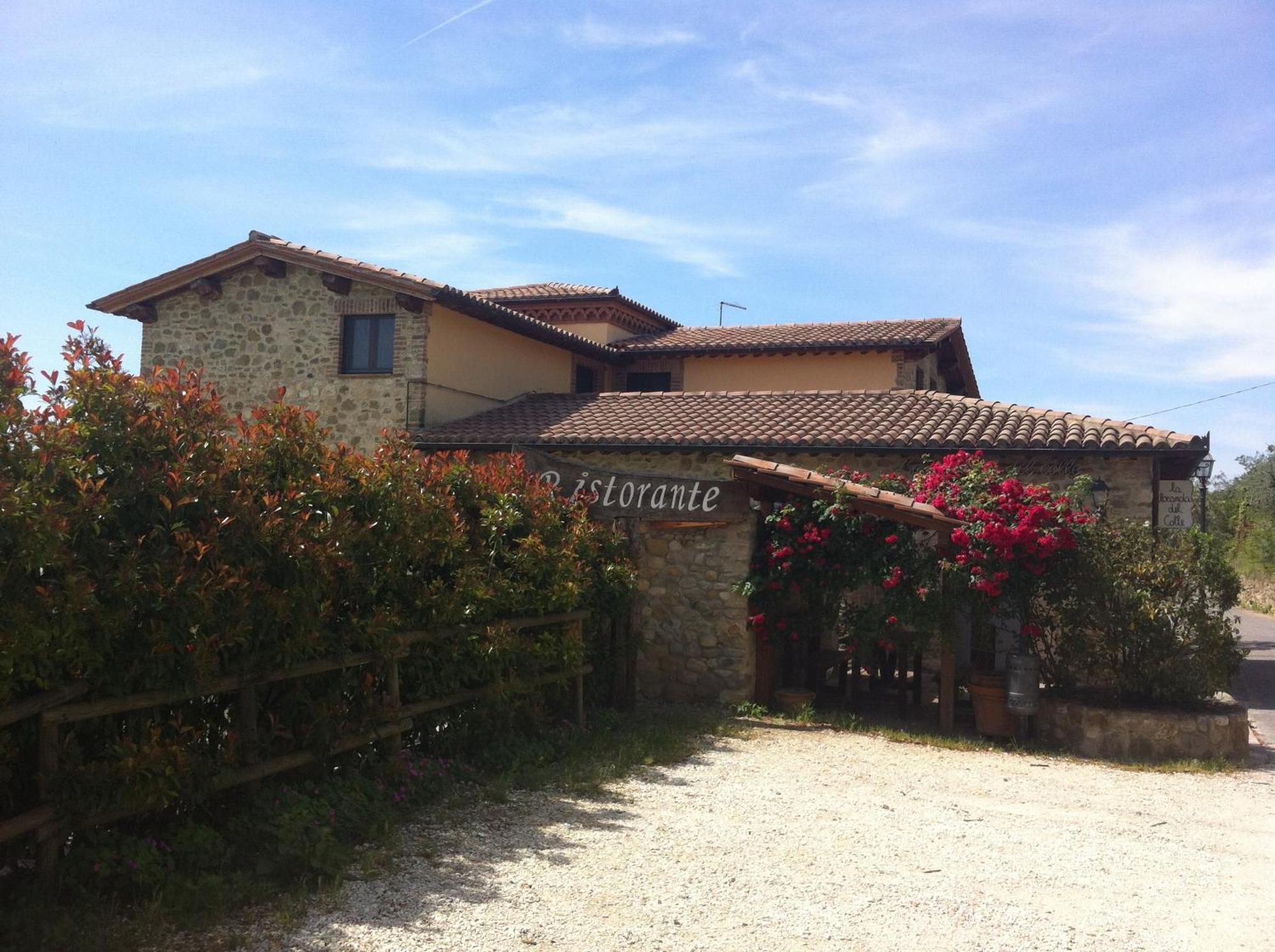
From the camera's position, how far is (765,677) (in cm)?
1095

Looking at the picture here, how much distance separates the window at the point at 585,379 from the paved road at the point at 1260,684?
12.6 m

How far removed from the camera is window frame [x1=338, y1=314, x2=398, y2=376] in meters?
17.0

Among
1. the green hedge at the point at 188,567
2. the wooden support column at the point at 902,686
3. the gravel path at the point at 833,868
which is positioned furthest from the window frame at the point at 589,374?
the green hedge at the point at 188,567

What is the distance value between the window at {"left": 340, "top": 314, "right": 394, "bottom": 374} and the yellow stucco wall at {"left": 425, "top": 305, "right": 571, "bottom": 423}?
0.72m

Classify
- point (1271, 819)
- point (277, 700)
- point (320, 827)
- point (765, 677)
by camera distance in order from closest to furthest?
point (320, 827) → point (277, 700) → point (1271, 819) → point (765, 677)

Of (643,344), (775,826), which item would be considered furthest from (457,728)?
(643,344)

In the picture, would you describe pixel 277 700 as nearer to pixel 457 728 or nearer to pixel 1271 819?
pixel 457 728

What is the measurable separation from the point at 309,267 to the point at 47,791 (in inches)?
535

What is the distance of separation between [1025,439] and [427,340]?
29.6 ft

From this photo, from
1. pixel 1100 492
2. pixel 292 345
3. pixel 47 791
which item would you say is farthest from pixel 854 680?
pixel 292 345

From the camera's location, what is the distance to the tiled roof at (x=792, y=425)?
44.7 feet

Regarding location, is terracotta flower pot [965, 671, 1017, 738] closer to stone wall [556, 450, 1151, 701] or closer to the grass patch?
stone wall [556, 450, 1151, 701]

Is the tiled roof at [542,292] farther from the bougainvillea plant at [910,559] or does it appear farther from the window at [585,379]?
the bougainvillea plant at [910,559]

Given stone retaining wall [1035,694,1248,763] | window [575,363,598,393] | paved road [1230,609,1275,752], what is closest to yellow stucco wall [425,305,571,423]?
window [575,363,598,393]
